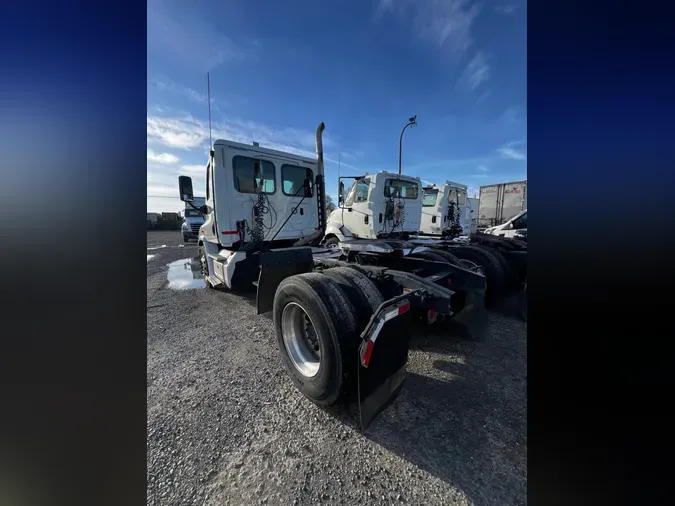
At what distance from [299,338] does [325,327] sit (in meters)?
0.74

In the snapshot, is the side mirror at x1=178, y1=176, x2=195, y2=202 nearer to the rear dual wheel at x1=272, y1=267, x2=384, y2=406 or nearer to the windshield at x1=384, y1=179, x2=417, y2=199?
the rear dual wheel at x1=272, y1=267, x2=384, y2=406

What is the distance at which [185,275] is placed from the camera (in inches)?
333

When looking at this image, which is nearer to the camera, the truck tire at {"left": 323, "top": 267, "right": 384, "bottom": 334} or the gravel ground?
the gravel ground

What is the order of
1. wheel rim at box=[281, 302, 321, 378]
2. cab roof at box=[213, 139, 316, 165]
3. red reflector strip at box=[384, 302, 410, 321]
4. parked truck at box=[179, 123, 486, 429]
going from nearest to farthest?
red reflector strip at box=[384, 302, 410, 321]
parked truck at box=[179, 123, 486, 429]
wheel rim at box=[281, 302, 321, 378]
cab roof at box=[213, 139, 316, 165]

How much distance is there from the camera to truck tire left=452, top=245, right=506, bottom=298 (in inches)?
184

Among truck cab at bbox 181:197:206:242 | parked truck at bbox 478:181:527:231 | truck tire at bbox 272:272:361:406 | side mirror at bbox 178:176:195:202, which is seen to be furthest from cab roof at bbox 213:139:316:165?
parked truck at bbox 478:181:527:231

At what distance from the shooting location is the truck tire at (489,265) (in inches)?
184

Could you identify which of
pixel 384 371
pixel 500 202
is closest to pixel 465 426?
pixel 384 371

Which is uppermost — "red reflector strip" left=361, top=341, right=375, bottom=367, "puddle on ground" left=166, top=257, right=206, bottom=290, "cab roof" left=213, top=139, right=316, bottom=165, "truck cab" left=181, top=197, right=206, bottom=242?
"cab roof" left=213, top=139, right=316, bottom=165

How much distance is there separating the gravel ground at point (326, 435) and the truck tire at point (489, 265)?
1.28 metres

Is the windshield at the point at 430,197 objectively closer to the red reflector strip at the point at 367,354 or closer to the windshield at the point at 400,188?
the windshield at the point at 400,188
